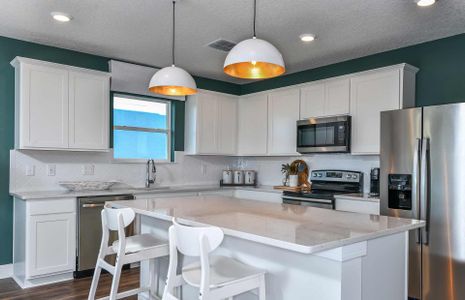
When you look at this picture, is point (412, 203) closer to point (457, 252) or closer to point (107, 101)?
point (457, 252)

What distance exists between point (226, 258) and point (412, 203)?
6.23 ft

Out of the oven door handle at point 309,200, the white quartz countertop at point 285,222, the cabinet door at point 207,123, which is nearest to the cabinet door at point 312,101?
the oven door handle at point 309,200

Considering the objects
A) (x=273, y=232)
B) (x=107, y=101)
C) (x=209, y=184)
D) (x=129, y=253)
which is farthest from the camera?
(x=209, y=184)

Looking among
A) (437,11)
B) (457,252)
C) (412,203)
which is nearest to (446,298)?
(457,252)

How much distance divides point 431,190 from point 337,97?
5.37ft

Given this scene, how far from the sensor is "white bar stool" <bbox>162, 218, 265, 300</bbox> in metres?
1.64

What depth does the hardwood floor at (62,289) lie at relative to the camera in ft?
10.7

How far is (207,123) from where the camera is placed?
5.21 m

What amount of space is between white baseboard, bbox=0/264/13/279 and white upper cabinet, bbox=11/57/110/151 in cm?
127

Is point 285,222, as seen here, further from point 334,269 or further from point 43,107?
point 43,107

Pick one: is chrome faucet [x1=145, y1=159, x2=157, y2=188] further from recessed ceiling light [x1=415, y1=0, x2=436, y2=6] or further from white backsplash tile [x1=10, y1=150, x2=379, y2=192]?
recessed ceiling light [x1=415, y1=0, x2=436, y2=6]

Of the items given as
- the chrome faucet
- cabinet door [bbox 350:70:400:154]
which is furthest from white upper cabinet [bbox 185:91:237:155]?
cabinet door [bbox 350:70:400:154]

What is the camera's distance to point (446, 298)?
2.92 metres

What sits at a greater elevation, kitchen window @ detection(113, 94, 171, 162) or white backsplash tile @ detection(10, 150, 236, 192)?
kitchen window @ detection(113, 94, 171, 162)
